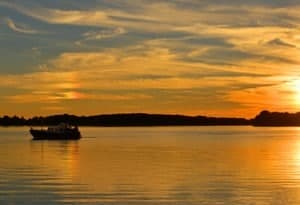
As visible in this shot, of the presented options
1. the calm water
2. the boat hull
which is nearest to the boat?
the boat hull

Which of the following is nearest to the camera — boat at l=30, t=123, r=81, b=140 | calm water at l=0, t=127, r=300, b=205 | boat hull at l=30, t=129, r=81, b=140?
calm water at l=0, t=127, r=300, b=205

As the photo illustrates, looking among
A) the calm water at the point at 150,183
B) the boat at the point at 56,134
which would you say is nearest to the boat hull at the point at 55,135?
the boat at the point at 56,134

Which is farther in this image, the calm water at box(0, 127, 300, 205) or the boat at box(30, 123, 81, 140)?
the boat at box(30, 123, 81, 140)

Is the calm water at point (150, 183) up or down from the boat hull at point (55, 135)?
down

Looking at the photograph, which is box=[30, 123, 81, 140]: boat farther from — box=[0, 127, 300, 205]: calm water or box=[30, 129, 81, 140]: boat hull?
box=[0, 127, 300, 205]: calm water

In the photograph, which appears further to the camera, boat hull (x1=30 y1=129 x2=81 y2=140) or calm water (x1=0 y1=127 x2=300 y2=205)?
boat hull (x1=30 y1=129 x2=81 y2=140)

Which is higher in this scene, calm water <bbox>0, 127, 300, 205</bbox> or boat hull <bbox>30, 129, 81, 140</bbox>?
boat hull <bbox>30, 129, 81, 140</bbox>

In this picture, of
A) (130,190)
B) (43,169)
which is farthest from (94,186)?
(43,169)

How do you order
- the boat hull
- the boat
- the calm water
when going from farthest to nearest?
the boat
the boat hull
the calm water

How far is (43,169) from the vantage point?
171 ft

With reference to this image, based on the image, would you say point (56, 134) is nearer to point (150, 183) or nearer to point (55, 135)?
point (55, 135)

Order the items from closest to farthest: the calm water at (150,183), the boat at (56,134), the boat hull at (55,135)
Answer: the calm water at (150,183) < the boat hull at (55,135) < the boat at (56,134)

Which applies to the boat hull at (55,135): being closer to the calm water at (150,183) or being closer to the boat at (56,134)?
the boat at (56,134)

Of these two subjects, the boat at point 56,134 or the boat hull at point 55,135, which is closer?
the boat hull at point 55,135
